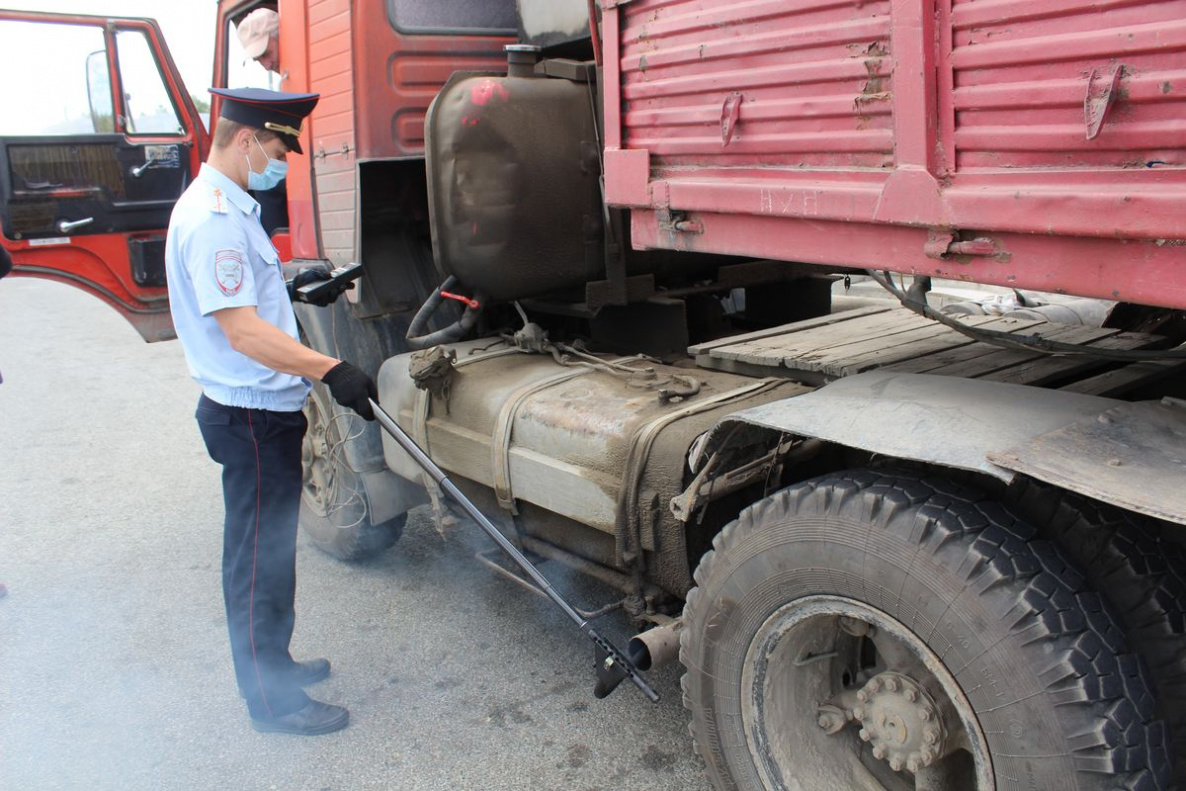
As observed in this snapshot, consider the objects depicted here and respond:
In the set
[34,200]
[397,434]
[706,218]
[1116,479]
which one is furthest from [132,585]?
[1116,479]

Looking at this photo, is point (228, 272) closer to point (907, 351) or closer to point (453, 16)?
point (453, 16)

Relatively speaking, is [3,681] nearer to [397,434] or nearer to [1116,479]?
[397,434]

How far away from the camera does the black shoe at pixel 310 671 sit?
3.15 meters

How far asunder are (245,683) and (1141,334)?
2.89 metres

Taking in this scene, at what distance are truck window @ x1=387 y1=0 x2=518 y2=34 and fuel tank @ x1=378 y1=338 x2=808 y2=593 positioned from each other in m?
1.22

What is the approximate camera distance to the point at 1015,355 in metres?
2.68

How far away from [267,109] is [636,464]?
59.5 inches

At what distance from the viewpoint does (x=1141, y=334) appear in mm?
2852

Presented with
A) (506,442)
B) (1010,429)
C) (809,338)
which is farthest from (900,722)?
(506,442)

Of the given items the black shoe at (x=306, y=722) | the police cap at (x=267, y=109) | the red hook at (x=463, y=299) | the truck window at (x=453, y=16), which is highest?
the truck window at (x=453, y=16)

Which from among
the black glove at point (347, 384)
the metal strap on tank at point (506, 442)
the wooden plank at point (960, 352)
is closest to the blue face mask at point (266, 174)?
the black glove at point (347, 384)

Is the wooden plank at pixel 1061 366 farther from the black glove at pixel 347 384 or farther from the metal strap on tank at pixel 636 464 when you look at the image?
the black glove at pixel 347 384

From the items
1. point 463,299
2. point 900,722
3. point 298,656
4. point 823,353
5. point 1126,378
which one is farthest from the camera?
point 298,656

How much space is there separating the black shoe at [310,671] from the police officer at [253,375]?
0.01 metres
